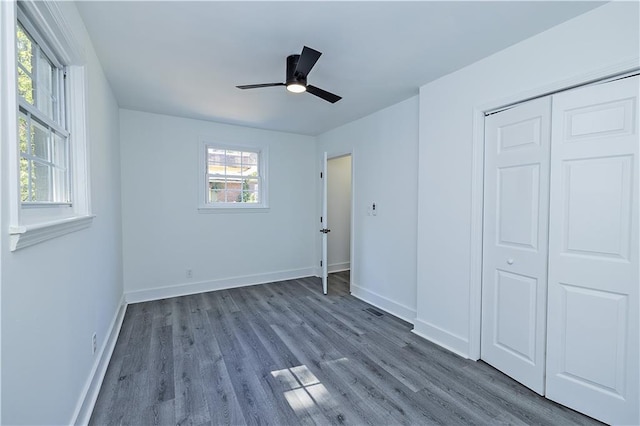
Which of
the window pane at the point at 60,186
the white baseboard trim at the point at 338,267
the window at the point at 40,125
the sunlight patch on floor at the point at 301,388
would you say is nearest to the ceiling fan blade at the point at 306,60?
the window at the point at 40,125

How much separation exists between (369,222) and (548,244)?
2092mm

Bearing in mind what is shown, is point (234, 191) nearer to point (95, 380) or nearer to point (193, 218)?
point (193, 218)

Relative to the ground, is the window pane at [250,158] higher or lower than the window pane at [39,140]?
higher

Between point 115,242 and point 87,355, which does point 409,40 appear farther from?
point 115,242

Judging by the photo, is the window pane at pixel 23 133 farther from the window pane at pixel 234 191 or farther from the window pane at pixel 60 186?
the window pane at pixel 234 191

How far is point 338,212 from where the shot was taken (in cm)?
543

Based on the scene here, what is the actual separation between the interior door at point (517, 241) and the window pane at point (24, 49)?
2.94 meters

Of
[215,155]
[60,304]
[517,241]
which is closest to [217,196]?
[215,155]

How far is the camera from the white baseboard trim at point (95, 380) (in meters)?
1.61

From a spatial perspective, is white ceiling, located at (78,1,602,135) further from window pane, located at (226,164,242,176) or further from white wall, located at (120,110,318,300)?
window pane, located at (226,164,242,176)

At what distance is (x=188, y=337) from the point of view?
2.76 metres

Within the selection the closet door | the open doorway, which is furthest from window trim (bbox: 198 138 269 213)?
the closet door

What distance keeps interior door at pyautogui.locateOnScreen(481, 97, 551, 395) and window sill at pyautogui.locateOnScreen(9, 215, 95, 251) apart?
2804 mm

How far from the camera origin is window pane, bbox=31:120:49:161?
1.33 metres
